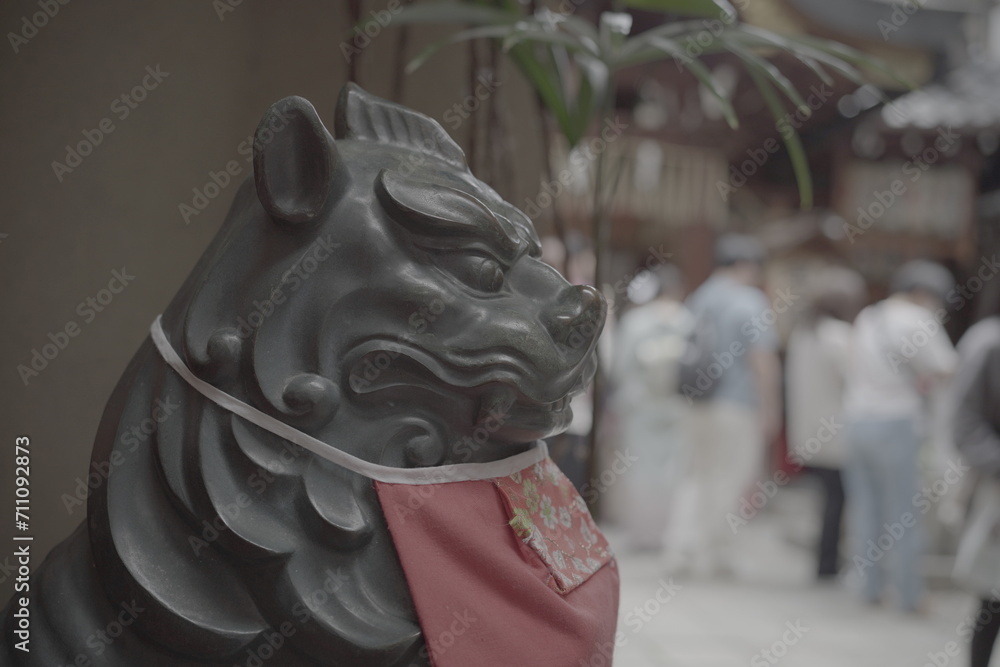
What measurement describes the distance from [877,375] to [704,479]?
38.9 inches

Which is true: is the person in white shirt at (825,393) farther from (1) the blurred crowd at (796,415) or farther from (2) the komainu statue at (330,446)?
(2) the komainu statue at (330,446)

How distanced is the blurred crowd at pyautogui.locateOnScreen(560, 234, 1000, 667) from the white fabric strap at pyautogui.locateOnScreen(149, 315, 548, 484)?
264 cm

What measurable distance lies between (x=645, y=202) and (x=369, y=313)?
5675 mm

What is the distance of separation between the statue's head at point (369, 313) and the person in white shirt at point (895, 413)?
3.17 metres

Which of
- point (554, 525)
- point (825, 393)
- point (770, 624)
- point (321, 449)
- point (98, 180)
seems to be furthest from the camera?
point (825, 393)

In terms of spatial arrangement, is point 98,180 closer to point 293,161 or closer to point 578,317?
point 293,161

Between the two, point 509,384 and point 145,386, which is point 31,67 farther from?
point 509,384

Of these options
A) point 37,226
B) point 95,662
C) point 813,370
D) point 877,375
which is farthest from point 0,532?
point 813,370

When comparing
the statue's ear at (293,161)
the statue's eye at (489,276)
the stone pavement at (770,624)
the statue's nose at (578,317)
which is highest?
the statue's ear at (293,161)

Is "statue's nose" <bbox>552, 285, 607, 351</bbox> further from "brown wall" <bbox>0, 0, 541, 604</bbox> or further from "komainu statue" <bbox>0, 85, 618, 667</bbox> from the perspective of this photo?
"brown wall" <bbox>0, 0, 541, 604</bbox>

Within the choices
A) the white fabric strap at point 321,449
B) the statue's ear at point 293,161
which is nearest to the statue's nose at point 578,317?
the white fabric strap at point 321,449

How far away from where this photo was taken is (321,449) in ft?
2.91

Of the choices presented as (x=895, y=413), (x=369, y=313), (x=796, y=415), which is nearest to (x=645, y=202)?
(x=796, y=415)

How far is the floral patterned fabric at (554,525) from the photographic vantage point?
963mm
